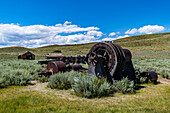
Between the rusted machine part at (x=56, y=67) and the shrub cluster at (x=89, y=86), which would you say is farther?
the rusted machine part at (x=56, y=67)

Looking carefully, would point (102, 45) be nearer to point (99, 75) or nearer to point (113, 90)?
point (99, 75)

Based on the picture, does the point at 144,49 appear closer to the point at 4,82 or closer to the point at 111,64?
the point at 111,64

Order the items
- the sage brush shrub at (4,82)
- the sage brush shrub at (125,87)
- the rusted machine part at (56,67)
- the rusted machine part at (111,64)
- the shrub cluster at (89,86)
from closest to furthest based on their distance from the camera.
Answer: the shrub cluster at (89,86) < the sage brush shrub at (125,87) < the sage brush shrub at (4,82) < the rusted machine part at (111,64) < the rusted machine part at (56,67)

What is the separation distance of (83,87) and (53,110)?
2.35 metres

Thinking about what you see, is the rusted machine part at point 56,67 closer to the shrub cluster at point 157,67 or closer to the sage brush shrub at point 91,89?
the sage brush shrub at point 91,89

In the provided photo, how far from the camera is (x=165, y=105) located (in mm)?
5020

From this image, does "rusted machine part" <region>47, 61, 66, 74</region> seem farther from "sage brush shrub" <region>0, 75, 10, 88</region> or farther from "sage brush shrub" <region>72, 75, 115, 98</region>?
"sage brush shrub" <region>72, 75, 115, 98</region>

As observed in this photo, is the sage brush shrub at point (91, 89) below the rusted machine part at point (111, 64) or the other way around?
below

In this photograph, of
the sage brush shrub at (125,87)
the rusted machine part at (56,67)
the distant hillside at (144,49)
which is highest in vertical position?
the distant hillside at (144,49)

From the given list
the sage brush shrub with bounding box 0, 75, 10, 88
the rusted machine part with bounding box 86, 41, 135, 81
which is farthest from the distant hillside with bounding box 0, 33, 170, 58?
the sage brush shrub with bounding box 0, 75, 10, 88

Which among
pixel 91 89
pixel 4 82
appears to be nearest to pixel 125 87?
pixel 91 89

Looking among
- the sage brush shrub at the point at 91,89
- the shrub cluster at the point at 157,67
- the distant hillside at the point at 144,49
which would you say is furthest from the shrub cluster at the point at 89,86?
the distant hillside at the point at 144,49

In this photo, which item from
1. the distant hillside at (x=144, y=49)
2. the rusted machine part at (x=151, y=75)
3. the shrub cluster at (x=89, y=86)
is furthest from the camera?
the distant hillside at (x=144, y=49)

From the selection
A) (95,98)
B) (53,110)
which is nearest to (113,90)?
(95,98)
